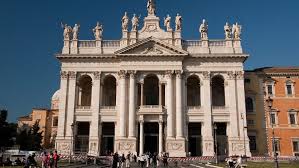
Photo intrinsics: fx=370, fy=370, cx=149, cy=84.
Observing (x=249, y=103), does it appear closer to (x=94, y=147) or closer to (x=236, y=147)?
(x=236, y=147)

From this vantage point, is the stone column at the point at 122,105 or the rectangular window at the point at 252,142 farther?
the rectangular window at the point at 252,142

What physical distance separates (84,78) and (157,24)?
14096mm

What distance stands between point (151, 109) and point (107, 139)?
347 inches

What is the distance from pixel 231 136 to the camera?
52.7m

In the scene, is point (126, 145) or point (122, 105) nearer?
point (126, 145)

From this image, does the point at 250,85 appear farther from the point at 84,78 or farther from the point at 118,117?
the point at 84,78

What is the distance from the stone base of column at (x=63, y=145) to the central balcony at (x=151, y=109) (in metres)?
11.0

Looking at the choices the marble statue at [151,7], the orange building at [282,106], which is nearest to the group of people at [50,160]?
the marble statue at [151,7]

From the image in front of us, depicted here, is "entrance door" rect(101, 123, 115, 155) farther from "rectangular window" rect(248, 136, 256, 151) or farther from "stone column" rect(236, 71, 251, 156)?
"rectangular window" rect(248, 136, 256, 151)

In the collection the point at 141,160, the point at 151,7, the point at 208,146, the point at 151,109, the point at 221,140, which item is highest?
the point at 151,7

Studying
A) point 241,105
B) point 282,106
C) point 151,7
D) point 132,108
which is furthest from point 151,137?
point 282,106

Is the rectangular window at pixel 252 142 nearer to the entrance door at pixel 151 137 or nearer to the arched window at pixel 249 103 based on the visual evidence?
the arched window at pixel 249 103

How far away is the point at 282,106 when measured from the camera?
57.5 metres

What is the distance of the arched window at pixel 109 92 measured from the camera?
191 feet
